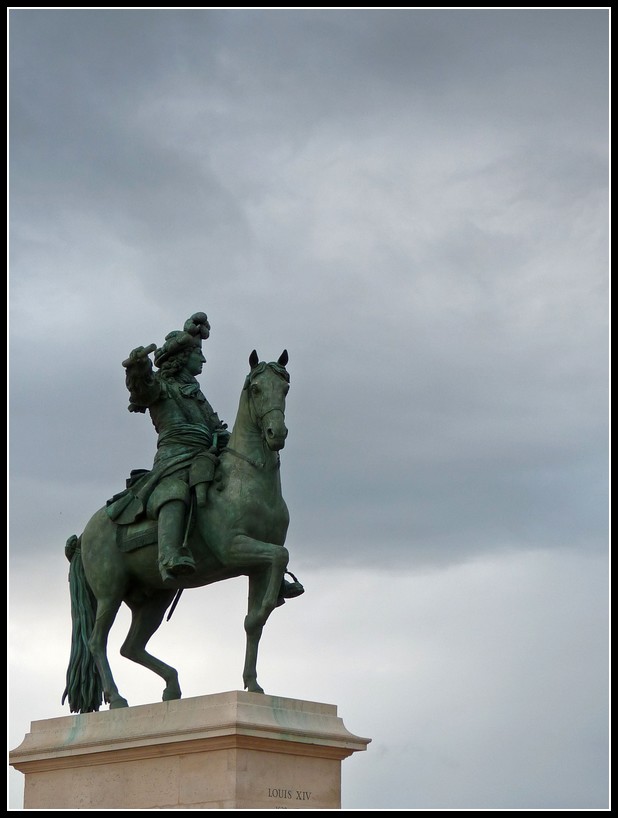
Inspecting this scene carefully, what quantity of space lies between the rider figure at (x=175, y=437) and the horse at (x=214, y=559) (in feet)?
0.58

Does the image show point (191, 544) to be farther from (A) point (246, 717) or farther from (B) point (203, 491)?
(A) point (246, 717)

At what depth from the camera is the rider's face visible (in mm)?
17328

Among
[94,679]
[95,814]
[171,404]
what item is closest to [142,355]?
[171,404]

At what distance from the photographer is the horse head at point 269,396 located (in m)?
15.2

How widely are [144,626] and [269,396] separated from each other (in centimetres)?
314

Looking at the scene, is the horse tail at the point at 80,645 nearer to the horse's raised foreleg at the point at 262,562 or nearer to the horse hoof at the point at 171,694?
the horse hoof at the point at 171,694

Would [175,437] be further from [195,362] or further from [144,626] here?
[144,626]

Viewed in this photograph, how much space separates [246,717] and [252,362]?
11.2 feet

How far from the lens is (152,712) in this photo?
50.4ft

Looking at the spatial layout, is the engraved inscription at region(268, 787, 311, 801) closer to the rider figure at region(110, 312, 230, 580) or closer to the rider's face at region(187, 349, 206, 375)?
the rider figure at region(110, 312, 230, 580)

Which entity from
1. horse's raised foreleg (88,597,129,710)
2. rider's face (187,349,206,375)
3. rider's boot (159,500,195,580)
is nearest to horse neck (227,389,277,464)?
rider's boot (159,500,195,580)

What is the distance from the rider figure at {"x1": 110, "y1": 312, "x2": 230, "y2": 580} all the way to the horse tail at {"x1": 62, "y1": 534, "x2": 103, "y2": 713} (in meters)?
1.07

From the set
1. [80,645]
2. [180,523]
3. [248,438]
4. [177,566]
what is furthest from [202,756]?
[248,438]

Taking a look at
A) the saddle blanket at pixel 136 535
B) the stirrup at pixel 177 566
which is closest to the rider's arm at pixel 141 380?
the saddle blanket at pixel 136 535
